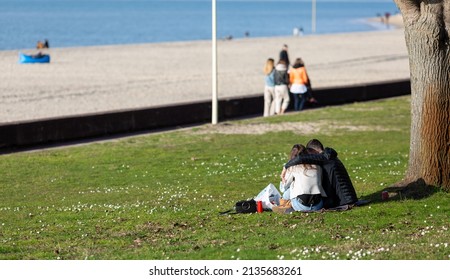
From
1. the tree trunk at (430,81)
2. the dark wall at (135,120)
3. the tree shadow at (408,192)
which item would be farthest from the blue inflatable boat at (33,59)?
the tree trunk at (430,81)

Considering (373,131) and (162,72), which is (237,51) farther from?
(373,131)

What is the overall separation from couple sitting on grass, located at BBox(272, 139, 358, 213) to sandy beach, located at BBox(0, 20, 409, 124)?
43.8 ft

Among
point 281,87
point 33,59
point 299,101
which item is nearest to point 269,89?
point 281,87

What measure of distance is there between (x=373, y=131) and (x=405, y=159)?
14.8 ft

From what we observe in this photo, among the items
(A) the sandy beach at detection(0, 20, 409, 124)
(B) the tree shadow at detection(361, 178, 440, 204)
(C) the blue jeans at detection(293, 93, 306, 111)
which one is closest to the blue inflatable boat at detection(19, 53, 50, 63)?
(A) the sandy beach at detection(0, 20, 409, 124)

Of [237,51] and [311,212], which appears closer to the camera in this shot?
[311,212]

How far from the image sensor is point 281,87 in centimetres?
2431

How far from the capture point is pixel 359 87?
1112 inches

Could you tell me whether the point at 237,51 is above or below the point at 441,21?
below

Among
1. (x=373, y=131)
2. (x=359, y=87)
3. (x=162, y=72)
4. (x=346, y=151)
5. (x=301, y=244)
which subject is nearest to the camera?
(x=301, y=244)

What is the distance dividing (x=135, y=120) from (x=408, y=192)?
1062 cm

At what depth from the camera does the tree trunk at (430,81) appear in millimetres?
11711

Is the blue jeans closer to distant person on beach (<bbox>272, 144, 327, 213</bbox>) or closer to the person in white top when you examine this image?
distant person on beach (<bbox>272, 144, 327, 213</bbox>)

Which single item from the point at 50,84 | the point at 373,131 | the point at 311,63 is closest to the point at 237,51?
the point at 311,63
